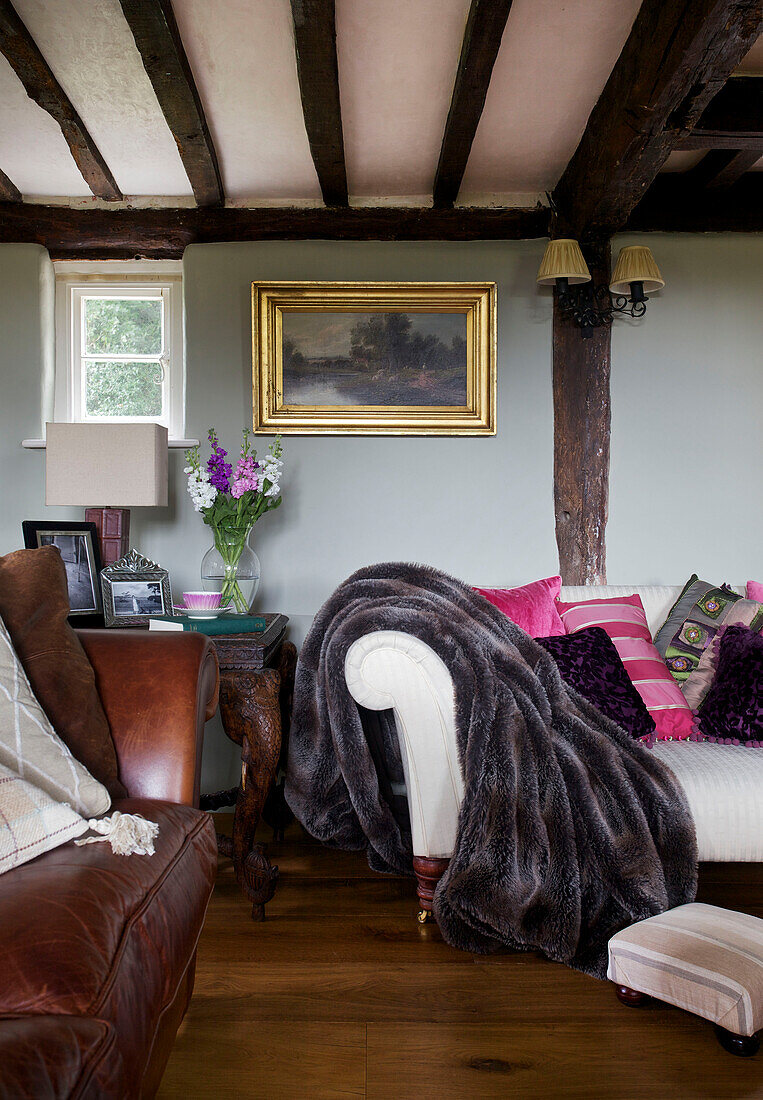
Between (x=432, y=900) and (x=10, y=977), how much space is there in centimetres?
130

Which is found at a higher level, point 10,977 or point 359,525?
point 359,525

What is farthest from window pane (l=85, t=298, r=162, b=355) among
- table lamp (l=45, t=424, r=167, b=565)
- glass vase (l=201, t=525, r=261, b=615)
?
glass vase (l=201, t=525, r=261, b=615)

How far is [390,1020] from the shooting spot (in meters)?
1.56

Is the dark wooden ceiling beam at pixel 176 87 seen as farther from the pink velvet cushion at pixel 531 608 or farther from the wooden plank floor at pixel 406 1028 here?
the wooden plank floor at pixel 406 1028

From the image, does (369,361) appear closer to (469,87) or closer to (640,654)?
(469,87)

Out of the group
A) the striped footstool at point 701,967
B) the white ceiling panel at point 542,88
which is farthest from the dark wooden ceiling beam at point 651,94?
the striped footstool at point 701,967

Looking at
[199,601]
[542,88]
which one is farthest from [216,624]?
[542,88]

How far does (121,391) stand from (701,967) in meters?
2.75

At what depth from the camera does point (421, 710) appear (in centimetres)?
189

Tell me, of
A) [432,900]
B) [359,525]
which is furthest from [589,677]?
[359,525]

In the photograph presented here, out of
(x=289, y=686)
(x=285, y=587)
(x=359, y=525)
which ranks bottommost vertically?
(x=289, y=686)

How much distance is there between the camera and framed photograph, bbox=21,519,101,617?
2.49 m

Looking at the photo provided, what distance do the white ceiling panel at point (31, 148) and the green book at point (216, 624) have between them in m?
1.64

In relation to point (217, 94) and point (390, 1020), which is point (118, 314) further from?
point (390, 1020)
